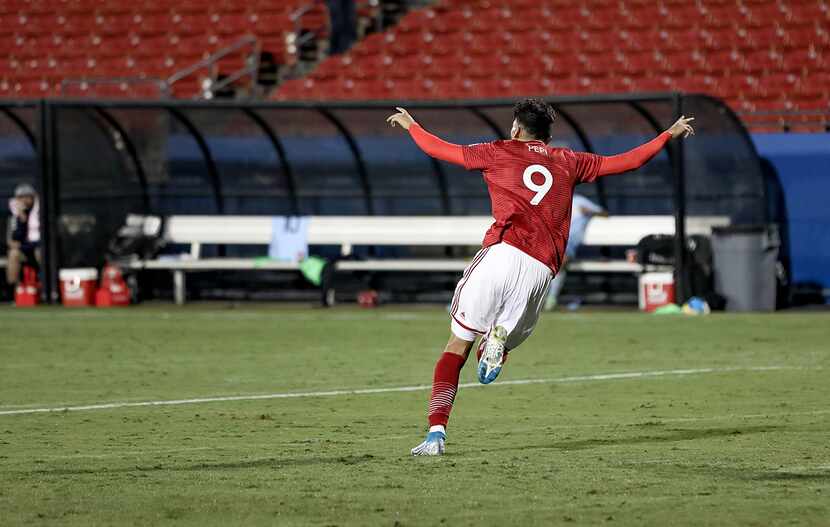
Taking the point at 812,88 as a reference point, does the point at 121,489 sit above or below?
below

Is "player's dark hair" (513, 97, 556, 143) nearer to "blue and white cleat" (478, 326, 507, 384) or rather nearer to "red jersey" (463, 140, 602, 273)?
"red jersey" (463, 140, 602, 273)

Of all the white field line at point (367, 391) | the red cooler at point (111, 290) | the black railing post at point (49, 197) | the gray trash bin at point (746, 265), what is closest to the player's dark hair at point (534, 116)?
the white field line at point (367, 391)

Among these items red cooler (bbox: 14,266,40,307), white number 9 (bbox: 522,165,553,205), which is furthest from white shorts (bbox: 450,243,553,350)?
red cooler (bbox: 14,266,40,307)

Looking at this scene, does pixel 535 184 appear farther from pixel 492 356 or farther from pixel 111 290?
pixel 111 290

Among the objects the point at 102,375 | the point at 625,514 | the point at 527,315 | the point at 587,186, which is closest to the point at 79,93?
the point at 587,186

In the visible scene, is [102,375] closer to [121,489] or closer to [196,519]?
[121,489]

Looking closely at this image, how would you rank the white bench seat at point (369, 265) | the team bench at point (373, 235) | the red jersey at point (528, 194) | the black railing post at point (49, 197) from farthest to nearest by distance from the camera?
1. the black railing post at point (49, 197)
2. the team bench at point (373, 235)
3. the white bench seat at point (369, 265)
4. the red jersey at point (528, 194)

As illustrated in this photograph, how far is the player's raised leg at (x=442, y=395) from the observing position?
781cm

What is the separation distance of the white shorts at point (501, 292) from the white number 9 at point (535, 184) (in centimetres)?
31

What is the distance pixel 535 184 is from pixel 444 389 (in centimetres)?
119

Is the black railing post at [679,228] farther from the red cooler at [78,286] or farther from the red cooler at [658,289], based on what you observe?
the red cooler at [78,286]

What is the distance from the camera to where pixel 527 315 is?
311 inches

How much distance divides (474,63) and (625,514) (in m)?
20.0

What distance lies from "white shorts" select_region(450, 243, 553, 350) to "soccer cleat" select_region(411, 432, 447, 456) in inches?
23.0
